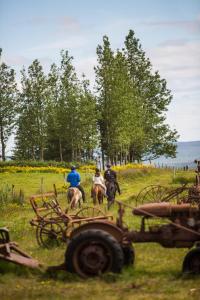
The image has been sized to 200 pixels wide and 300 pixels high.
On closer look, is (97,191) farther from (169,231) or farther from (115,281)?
(115,281)

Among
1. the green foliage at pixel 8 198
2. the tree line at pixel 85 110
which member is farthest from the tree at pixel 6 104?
the green foliage at pixel 8 198

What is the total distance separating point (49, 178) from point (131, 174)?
617 centimetres

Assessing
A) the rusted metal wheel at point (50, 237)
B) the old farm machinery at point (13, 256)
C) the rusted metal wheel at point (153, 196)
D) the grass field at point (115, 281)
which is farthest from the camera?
the rusted metal wheel at point (153, 196)

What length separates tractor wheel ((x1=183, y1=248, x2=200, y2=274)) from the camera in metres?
10.3

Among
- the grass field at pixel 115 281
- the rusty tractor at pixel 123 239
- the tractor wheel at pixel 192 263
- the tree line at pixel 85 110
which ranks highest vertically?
the tree line at pixel 85 110

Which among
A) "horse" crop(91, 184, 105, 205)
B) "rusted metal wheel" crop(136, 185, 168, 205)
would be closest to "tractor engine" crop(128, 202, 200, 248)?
"rusted metal wheel" crop(136, 185, 168, 205)

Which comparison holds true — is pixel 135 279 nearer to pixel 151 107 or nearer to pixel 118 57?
pixel 118 57

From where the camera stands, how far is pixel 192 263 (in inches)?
408

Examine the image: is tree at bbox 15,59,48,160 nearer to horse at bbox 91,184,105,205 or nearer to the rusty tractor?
horse at bbox 91,184,105,205

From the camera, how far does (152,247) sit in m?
13.4

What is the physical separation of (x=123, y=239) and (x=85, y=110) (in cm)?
4648

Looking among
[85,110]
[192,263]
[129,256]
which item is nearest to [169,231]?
[192,263]

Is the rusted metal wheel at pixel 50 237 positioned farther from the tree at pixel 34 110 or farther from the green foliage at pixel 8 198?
the tree at pixel 34 110

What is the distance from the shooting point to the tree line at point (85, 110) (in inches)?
2248
